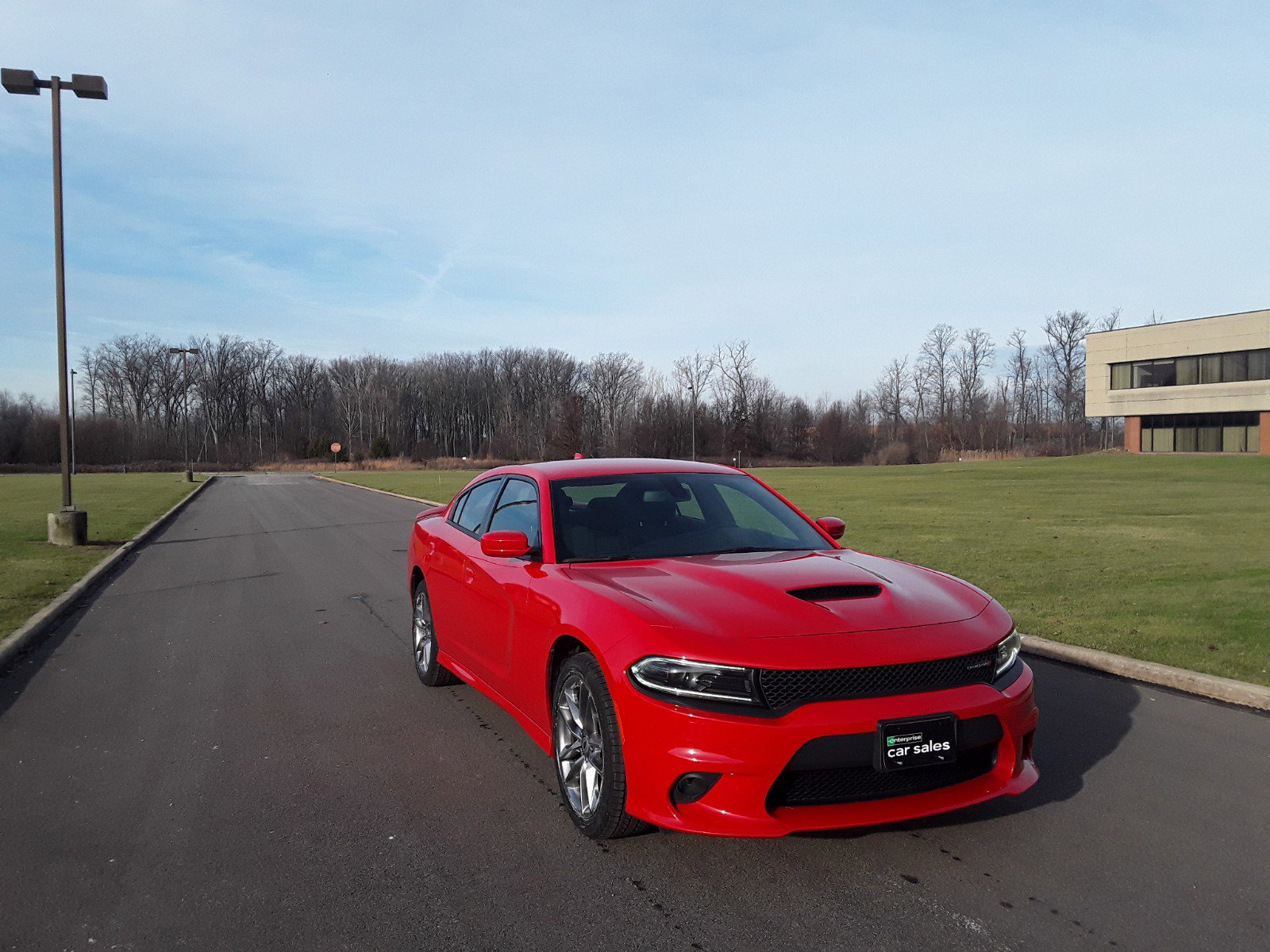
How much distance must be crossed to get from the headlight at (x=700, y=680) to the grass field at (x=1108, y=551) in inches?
178

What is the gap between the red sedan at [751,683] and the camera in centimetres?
332

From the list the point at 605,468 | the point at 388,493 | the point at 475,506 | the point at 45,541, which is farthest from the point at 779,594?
the point at 388,493

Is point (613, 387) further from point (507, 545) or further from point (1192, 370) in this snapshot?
point (507, 545)

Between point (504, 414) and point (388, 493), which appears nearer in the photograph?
point (388, 493)

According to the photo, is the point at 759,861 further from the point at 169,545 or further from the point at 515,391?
the point at 515,391

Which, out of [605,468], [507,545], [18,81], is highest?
[18,81]

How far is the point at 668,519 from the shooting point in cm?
512

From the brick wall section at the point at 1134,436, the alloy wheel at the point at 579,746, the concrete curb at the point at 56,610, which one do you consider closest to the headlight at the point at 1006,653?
the alloy wheel at the point at 579,746

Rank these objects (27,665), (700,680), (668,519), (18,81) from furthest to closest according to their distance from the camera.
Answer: (18,81) < (27,665) < (668,519) < (700,680)

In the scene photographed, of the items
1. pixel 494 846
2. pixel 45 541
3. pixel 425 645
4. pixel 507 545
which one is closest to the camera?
pixel 494 846

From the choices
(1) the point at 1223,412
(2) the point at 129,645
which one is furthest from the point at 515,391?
(2) the point at 129,645

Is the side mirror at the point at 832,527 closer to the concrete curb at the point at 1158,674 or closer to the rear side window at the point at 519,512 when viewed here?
the rear side window at the point at 519,512

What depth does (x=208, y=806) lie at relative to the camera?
4273 millimetres

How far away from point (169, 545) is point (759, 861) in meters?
16.5
